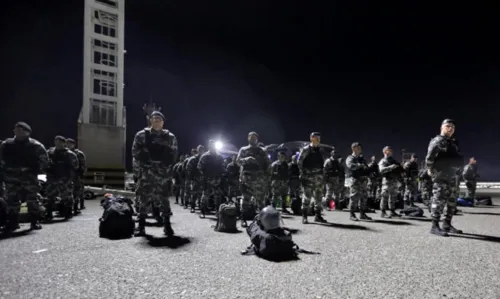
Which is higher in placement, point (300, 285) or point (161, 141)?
point (161, 141)


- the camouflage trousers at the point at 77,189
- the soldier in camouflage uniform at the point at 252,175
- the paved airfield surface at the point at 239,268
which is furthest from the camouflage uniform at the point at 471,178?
the camouflage trousers at the point at 77,189

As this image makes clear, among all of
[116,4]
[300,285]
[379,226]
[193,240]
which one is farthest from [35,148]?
[116,4]

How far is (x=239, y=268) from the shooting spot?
13.6ft

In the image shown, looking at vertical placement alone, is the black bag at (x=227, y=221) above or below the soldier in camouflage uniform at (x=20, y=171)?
below

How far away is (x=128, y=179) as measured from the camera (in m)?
24.1

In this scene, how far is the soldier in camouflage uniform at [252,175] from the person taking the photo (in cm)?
825

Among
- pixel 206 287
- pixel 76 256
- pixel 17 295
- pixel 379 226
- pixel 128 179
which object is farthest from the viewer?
pixel 128 179

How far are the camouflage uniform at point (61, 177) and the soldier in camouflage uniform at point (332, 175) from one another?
820 centimetres

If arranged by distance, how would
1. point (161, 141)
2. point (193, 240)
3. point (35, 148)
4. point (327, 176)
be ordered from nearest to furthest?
point (193, 240) → point (161, 141) → point (35, 148) → point (327, 176)

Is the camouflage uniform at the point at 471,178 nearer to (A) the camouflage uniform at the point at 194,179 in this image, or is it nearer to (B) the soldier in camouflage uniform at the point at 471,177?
(B) the soldier in camouflage uniform at the point at 471,177

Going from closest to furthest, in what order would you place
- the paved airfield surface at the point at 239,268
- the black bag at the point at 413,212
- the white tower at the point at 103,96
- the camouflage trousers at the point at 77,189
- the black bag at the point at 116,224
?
the paved airfield surface at the point at 239,268 → the black bag at the point at 116,224 → the black bag at the point at 413,212 → the camouflage trousers at the point at 77,189 → the white tower at the point at 103,96

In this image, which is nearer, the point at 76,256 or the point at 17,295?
the point at 17,295

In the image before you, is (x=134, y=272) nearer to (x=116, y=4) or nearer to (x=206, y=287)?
(x=206, y=287)

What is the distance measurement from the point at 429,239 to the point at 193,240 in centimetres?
469
